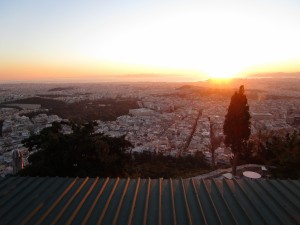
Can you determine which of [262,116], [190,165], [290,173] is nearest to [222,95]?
[262,116]

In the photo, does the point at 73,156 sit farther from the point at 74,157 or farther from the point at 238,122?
the point at 238,122

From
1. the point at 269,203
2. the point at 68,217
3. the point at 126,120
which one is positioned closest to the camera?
the point at 68,217

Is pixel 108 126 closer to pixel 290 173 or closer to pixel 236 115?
pixel 236 115

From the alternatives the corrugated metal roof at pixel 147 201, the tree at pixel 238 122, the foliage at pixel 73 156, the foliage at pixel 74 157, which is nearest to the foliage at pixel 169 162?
the tree at pixel 238 122

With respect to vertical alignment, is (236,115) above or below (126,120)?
above

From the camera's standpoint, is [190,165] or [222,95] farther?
[222,95]

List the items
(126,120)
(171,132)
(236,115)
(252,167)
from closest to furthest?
(252,167) → (236,115) → (171,132) → (126,120)

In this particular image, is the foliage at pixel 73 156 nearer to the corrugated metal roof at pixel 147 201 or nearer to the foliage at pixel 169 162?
the corrugated metal roof at pixel 147 201

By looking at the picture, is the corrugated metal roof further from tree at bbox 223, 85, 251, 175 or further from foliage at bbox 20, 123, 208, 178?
tree at bbox 223, 85, 251, 175

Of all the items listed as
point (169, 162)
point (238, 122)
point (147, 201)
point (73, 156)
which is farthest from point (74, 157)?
point (169, 162)
